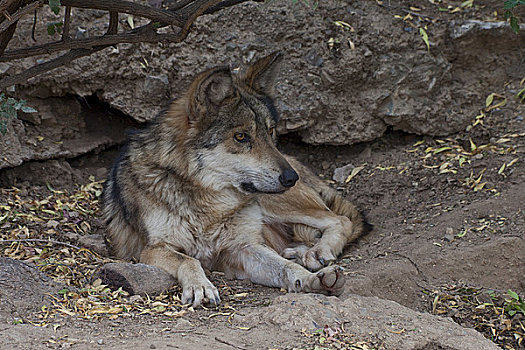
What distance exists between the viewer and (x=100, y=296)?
141 inches

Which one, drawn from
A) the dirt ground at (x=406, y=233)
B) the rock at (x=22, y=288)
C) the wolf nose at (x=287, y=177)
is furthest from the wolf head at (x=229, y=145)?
the rock at (x=22, y=288)

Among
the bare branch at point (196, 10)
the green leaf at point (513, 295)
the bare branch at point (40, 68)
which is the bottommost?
the green leaf at point (513, 295)

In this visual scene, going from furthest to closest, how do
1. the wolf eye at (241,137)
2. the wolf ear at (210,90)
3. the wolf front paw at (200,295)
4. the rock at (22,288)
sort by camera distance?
the wolf eye at (241,137) < the wolf ear at (210,90) < the wolf front paw at (200,295) < the rock at (22,288)

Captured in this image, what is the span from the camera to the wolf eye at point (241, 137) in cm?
426

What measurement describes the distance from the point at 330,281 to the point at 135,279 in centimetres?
119

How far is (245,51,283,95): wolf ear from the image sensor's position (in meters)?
4.78

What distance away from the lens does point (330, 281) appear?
141 inches

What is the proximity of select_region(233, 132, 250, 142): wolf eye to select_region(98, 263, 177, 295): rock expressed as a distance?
1081 mm

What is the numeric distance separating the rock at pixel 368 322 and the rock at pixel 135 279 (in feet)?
2.26

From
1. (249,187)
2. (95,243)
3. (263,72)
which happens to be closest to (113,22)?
(263,72)

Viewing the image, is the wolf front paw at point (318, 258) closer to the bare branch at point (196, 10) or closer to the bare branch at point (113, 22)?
the bare branch at point (196, 10)

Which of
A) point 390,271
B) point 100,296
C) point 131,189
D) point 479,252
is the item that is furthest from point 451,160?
point 100,296

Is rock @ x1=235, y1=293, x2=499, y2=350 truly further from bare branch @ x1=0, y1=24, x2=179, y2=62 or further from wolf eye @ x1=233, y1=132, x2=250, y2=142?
bare branch @ x1=0, y1=24, x2=179, y2=62

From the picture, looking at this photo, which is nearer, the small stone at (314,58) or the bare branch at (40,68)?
the bare branch at (40,68)
